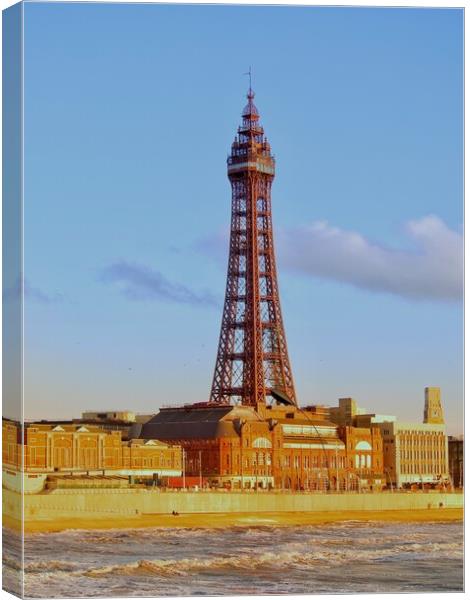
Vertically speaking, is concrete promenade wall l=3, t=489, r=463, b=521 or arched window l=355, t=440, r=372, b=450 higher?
arched window l=355, t=440, r=372, b=450

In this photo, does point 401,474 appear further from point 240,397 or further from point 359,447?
point 240,397

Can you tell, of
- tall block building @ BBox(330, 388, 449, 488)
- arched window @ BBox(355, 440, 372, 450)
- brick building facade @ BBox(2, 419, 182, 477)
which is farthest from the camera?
arched window @ BBox(355, 440, 372, 450)

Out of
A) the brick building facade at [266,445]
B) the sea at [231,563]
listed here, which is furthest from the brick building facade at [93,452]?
the sea at [231,563]

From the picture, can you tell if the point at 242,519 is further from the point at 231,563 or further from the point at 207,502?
the point at 231,563

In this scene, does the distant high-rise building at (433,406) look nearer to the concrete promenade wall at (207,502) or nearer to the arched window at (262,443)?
the concrete promenade wall at (207,502)

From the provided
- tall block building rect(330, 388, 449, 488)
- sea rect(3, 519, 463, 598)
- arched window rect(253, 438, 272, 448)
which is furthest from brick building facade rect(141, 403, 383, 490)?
sea rect(3, 519, 463, 598)

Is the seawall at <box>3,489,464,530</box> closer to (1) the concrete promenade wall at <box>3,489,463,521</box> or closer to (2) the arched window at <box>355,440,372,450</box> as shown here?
(1) the concrete promenade wall at <box>3,489,463,521</box>

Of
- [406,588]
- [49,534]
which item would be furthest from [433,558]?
[49,534]
